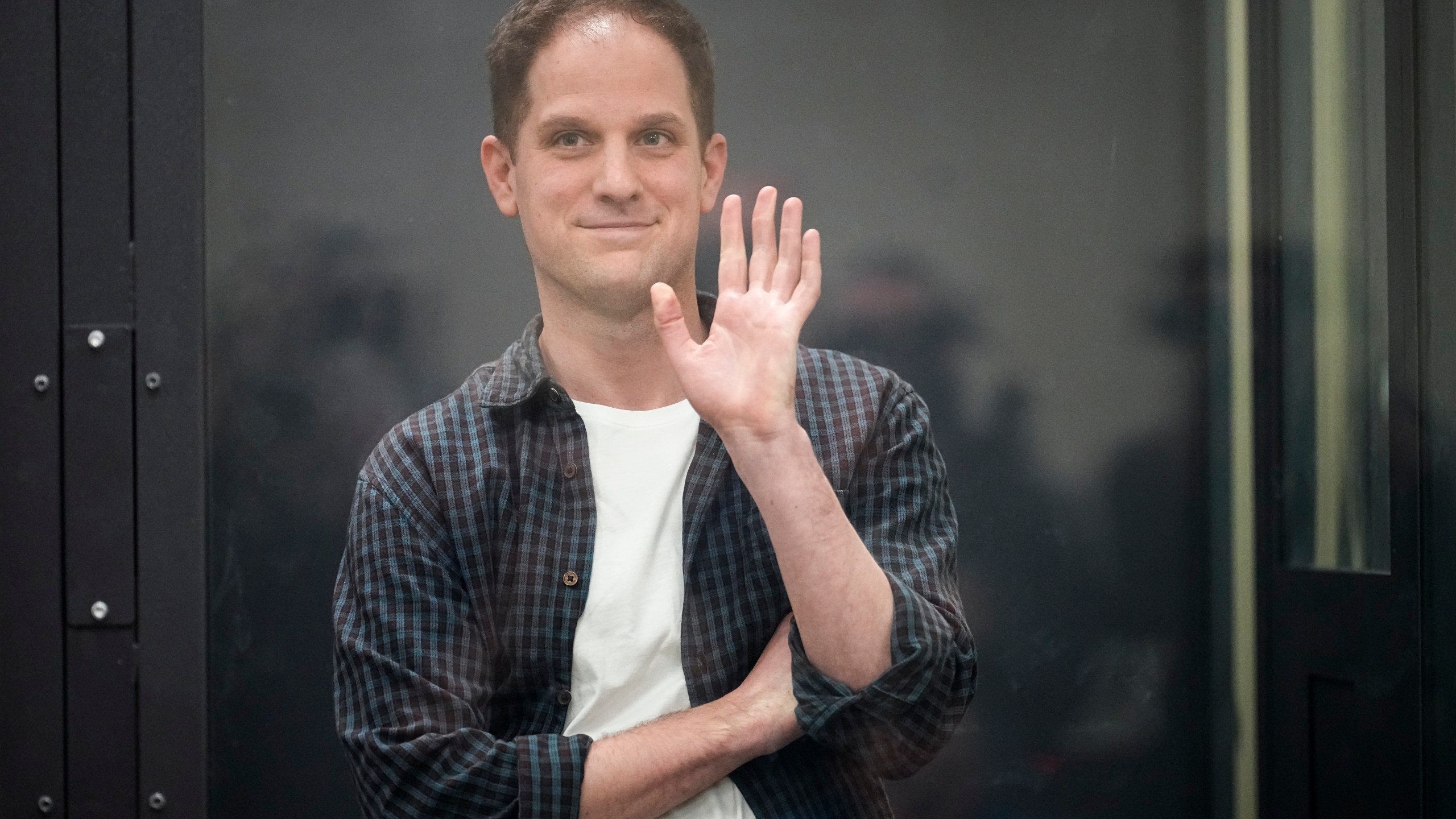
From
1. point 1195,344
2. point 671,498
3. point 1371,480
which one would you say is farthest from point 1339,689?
point 671,498

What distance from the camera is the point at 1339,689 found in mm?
1876

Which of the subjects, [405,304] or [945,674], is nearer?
[945,674]

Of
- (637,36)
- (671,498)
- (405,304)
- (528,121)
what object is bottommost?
(671,498)

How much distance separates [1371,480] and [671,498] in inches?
44.3

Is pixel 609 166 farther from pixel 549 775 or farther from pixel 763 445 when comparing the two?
pixel 549 775

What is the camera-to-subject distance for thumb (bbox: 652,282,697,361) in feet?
5.14

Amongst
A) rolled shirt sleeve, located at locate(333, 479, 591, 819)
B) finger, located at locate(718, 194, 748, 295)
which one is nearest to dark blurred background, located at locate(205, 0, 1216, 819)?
rolled shirt sleeve, located at locate(333, 479, 591, 819)

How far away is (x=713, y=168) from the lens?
1.87 meters

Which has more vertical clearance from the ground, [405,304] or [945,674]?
[405,304]

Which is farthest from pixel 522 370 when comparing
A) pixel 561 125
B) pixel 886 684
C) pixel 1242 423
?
pixel 1242 423

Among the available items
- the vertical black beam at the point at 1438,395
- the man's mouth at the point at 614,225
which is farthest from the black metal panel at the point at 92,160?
the vertical black beam at the point at 1438,395

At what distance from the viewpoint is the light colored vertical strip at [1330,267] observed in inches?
74.0

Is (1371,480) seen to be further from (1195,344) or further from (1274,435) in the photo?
(1195,344)

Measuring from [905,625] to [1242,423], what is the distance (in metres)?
0.76
